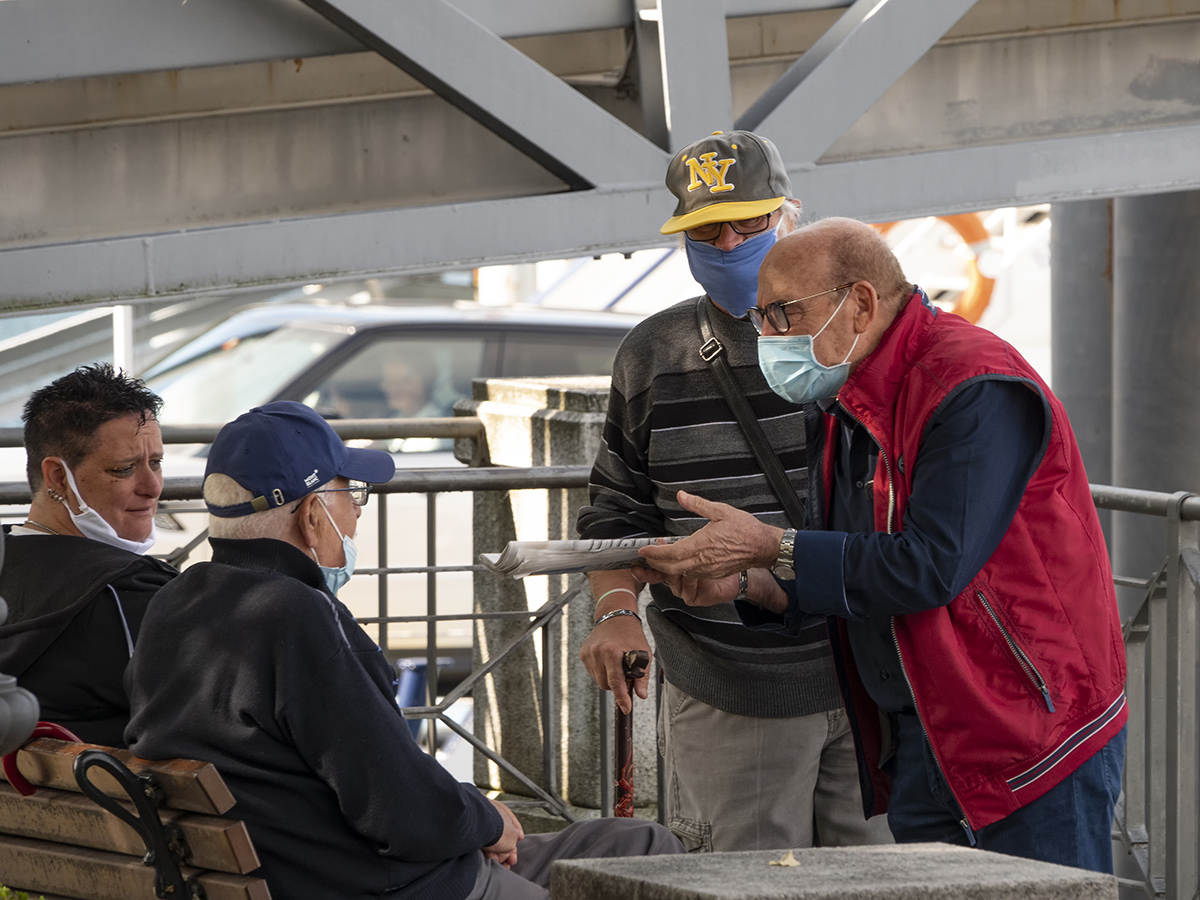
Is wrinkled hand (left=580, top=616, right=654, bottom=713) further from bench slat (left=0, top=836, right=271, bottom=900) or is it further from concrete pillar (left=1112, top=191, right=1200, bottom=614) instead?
concrete pillar (left=1112, top=191, right=1200, bottom=614)

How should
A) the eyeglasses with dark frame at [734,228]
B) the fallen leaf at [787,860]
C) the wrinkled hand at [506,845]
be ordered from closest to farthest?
the fallen leaf at [787,860] < the wrinkled hand at [506,845] < the eyeglasses with dark frame at [734,228]

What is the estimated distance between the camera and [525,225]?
322 centimetres

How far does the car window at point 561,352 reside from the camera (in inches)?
367

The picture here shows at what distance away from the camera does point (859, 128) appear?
356 cm

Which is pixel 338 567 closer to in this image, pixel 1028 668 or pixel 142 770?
pixel 142 770

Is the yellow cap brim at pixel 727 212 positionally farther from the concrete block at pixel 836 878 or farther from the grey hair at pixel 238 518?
the concrete block at pixel 836 878

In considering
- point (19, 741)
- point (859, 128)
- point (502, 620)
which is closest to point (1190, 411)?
point (859, 128)

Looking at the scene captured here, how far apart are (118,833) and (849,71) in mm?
2078

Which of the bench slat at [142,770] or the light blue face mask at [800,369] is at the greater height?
the light blue face mask at [800,369]

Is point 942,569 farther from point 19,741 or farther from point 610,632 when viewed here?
point 19,741

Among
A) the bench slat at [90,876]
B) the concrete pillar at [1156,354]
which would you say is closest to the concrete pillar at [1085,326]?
the concrete pillar at [1156,354]

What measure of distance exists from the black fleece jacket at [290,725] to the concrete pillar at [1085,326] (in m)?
4.14

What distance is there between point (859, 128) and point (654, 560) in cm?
146

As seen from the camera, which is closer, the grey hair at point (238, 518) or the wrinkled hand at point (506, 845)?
the grey hair at point (238, 518)
